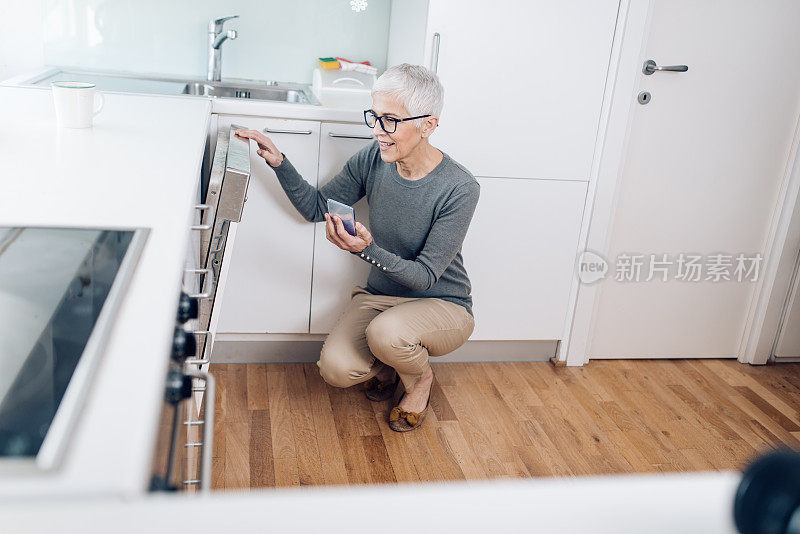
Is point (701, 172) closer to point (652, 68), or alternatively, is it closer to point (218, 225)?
point (652, 68)

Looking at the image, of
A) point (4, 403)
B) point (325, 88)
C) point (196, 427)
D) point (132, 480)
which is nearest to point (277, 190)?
point (325, 88)

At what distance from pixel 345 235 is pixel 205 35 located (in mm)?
1249

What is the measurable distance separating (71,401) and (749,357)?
271 centimetres

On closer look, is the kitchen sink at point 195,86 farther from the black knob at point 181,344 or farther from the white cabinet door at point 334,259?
the black knob at point 181,344

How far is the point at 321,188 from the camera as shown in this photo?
2242 mm

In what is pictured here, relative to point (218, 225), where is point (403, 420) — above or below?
below

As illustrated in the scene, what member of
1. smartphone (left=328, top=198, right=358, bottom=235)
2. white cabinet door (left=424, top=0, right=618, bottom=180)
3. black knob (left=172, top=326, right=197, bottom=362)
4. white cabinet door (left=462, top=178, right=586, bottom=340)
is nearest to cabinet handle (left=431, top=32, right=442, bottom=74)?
white cabinet door (left=424, top=0, right=618, bottom=180)

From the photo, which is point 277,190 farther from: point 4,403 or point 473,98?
point 4,403

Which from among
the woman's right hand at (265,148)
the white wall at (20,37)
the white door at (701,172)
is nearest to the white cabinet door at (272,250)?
the woman's right hand at (265,148)

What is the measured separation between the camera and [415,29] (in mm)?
2318

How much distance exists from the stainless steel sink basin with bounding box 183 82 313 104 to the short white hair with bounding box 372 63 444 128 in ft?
2.26

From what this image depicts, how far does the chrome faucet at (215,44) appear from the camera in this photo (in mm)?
2566

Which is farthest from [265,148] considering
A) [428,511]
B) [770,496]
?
[770,496]

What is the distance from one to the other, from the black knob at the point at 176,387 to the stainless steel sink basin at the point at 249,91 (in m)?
1.87
